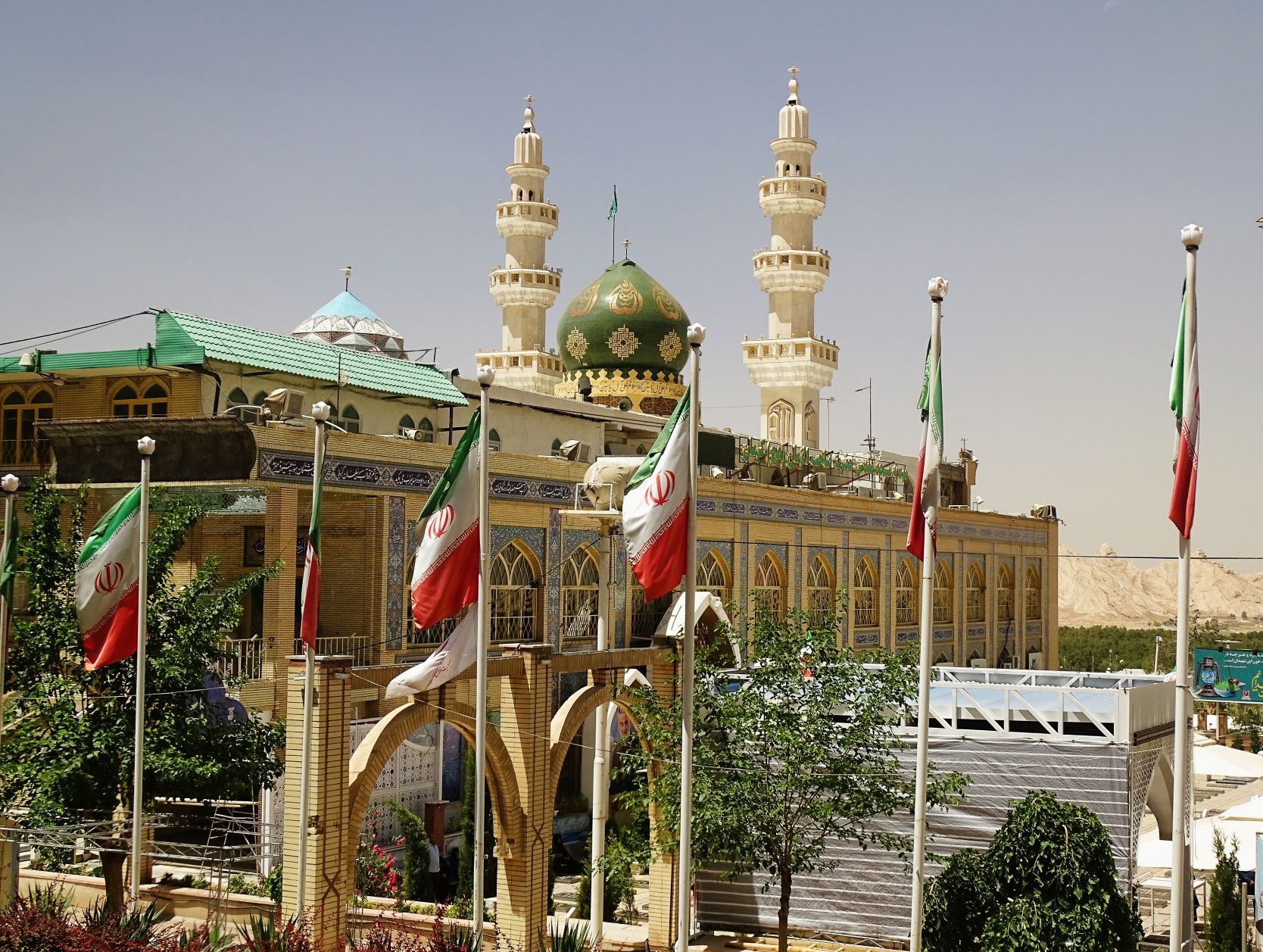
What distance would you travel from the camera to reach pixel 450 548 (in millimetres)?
13703

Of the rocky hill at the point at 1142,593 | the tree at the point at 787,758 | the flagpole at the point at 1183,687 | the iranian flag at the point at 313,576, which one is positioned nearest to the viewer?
the flagpole at the point at 1183,687


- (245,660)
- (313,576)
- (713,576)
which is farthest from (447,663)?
(713,576)

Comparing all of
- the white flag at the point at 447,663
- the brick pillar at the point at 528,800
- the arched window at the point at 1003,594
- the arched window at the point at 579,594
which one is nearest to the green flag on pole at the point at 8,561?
the white flag at the point at 447,663

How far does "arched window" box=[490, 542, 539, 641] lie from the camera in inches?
1021

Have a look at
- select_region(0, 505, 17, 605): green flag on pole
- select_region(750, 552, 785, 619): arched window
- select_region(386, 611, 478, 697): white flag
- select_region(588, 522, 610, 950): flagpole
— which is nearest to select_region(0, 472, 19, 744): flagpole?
select_region(0, 505, 17, 605): green flag on pole

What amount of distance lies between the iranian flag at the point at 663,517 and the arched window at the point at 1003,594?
34.8 metres

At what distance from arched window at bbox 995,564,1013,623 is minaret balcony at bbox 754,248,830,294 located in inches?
457

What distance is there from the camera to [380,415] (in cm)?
2766

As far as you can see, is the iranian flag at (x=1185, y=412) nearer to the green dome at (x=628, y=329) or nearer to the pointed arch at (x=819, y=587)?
the pointed arch at (x=819, y=587)

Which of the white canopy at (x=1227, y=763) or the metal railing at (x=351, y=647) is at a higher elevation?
the metal railing at (x=351, y=647)

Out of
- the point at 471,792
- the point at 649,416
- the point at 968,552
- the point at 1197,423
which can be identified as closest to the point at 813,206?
the point at 968,552

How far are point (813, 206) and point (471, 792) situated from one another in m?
32.6

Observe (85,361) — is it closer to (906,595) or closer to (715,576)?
(715,576)

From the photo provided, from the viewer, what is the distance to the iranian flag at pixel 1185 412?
11.6 metres
